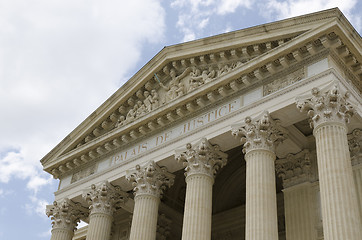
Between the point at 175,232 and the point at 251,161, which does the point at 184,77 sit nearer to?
the point at 251,161

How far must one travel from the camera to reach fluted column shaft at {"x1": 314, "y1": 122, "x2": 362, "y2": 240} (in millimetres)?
15680

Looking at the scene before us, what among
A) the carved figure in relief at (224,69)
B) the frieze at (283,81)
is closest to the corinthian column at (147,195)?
the carved figure in relief at (224,69)

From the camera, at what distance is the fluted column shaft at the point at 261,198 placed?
695 inches

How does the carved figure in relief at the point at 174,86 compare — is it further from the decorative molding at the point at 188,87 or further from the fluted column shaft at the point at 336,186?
the fluted column shaft at the point at 336,186

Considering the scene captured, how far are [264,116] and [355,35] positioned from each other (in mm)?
4579

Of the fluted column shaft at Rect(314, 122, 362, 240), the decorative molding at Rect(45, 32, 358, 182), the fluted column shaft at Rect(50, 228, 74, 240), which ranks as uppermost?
the decorative molding at Rect(45, 32, 358, 182)

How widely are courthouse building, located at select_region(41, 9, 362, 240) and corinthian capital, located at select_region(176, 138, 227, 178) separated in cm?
5

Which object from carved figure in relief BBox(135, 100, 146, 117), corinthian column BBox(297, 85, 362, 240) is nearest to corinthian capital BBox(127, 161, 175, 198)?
carved figure in relief BBox(135, 100, 146, 117)

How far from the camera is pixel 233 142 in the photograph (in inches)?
856

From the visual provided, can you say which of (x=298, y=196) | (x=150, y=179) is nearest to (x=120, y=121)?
(x=150, y=179)

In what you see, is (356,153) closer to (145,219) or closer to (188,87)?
(188,87)

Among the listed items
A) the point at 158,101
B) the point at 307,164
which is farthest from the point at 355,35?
the point at 158,101

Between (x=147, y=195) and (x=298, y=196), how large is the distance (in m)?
6.62

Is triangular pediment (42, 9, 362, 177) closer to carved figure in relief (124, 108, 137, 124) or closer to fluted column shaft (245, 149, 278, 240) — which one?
carved figure in relief (124, 108, 137, 124)
